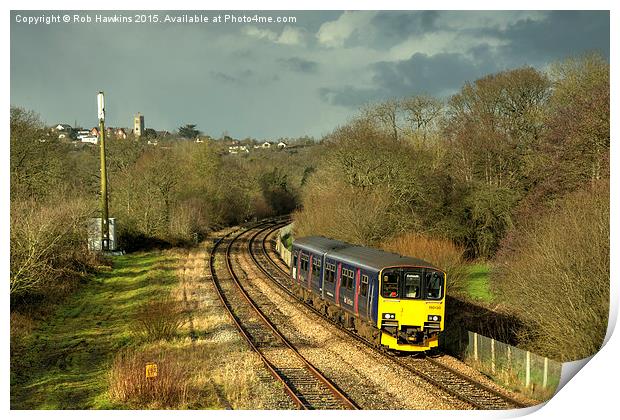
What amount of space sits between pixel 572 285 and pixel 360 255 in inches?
257

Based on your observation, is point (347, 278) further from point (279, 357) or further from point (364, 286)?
point (279, 357)

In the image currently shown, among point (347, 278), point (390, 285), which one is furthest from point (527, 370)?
point (347, 278)

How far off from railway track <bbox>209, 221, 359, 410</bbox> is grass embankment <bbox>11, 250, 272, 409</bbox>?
49 centimetres

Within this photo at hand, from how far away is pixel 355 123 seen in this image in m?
Result: 40.9

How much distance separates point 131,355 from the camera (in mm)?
16281

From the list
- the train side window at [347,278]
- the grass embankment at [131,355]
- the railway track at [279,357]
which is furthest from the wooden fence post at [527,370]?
the train side window at [347,278]

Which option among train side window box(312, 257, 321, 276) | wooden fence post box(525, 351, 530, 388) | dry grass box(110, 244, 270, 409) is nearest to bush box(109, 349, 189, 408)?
dry grass box(110, 244, 270, 409)

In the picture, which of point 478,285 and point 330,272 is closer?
point 330,272

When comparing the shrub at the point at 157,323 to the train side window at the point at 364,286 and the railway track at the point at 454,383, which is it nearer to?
the railway track at the point at 454,383

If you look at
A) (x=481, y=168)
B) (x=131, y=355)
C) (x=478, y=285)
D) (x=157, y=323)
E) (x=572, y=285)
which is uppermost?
(x=481, y=168)

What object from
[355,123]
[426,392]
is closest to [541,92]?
[355,123]

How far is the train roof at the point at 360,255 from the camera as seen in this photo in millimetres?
17203

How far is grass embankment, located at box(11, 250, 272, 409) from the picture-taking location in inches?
504

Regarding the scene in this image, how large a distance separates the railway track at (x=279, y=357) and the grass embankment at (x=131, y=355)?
0.49m
